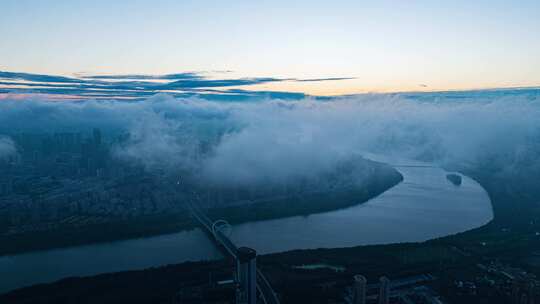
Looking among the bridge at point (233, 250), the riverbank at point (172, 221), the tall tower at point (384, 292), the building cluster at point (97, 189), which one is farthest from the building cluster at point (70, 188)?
the tall tower at point (384, 292)

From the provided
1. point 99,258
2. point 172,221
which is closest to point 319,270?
point 99,258

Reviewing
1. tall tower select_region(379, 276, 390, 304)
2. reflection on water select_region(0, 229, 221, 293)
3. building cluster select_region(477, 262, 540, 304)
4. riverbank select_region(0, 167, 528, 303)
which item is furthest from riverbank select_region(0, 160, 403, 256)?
tall tower select_region(379, 276, 390, 304)

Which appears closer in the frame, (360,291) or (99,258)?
(360,291)

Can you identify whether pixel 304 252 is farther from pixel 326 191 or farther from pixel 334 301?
pixel 326 191

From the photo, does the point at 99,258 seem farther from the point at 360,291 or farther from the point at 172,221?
the point at 360,291

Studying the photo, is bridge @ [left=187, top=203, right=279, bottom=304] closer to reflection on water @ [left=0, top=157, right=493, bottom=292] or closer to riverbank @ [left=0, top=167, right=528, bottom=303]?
riverbank @ [left=0, top=167, right=528, bottom=303]
